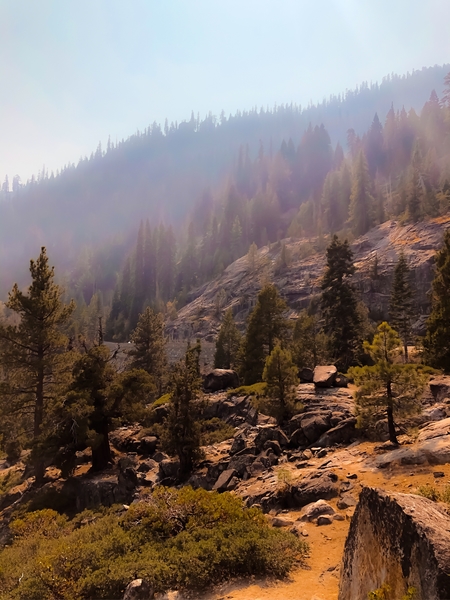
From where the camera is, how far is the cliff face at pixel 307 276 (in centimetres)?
6844

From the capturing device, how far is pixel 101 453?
21.3 meters

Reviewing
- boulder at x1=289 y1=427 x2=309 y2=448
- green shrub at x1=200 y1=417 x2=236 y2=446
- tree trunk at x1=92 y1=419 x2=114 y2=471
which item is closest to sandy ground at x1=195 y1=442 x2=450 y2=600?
boulder at x1=289 y1=427 x2=309 y2=448

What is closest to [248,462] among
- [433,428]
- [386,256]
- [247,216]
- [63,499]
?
[433,428]

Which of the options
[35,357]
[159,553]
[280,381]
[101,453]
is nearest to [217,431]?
[280,381]

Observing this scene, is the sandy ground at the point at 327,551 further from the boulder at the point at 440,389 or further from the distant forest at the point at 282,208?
the distant forest at the point at 282,208

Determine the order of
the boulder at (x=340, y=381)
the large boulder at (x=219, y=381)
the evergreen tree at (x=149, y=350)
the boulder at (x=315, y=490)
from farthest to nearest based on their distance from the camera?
the evergreen tree at (x=149, y=350) → the large boulder at (x=219, y=381) → the boulder at (x=340, y=381) → the boulder at (x=315, y=490)

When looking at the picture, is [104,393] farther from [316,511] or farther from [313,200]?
[313,200]

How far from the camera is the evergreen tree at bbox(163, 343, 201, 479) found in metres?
18.5

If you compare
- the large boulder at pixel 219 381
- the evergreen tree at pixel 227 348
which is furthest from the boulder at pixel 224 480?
the evergreen tree at pixel 227 348

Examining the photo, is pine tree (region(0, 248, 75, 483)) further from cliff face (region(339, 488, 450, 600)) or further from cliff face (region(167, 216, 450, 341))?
cliff face (region(167, 216, 450, 341))

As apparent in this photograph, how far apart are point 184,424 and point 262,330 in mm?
17888

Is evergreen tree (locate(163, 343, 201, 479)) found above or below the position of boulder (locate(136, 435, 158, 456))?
above

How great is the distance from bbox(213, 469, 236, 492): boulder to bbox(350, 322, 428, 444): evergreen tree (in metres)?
5.91

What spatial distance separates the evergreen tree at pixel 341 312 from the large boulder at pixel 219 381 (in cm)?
922
